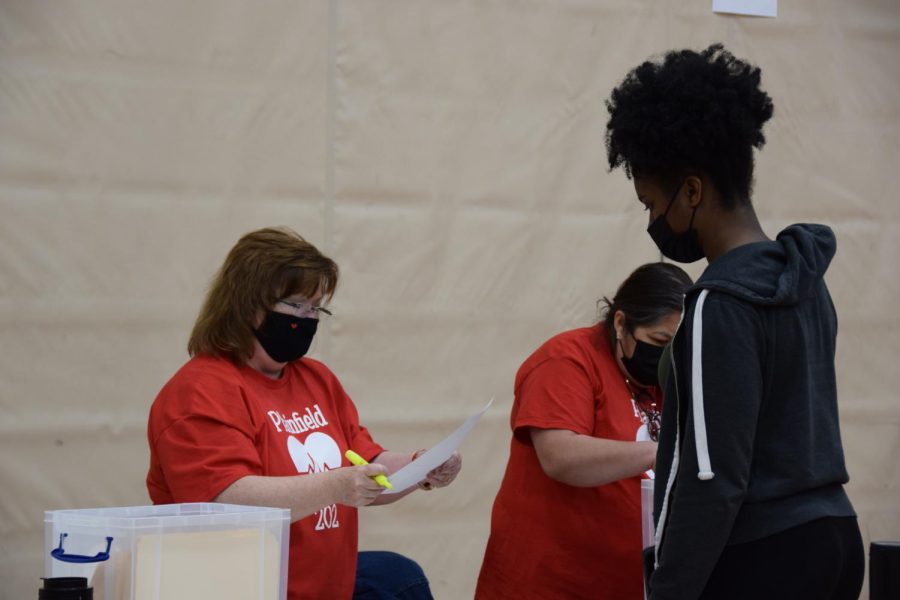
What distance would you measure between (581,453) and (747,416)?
789 millimetres

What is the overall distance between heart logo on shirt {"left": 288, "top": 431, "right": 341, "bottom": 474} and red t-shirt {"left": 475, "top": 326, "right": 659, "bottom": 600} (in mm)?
397

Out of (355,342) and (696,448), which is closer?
(696,448)

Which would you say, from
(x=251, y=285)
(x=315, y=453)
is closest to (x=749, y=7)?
(x=251, y=285)

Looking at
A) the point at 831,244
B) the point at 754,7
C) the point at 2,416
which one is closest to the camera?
the point at 831,244

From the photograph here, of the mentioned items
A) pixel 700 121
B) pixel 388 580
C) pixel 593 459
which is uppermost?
pixel 700 121

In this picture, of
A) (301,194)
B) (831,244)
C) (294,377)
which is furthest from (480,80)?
(831,244)

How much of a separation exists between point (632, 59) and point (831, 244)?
2074mm

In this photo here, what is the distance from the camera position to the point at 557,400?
2262mm

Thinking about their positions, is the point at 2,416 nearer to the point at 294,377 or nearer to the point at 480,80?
the point at 294,377

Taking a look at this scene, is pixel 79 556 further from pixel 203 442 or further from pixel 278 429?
pixel 278 429

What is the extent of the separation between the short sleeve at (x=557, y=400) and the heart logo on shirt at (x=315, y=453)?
397 mm

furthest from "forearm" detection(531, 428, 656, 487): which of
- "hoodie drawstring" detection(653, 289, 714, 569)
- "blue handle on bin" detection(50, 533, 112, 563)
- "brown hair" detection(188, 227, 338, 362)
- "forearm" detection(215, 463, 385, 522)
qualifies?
"blue handle on bin" detection(50, 533, 112, 563)

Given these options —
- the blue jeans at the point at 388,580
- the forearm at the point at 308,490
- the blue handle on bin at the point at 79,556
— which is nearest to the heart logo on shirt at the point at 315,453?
the forearm at the point at 308,490

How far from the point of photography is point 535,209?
11.1 ft
